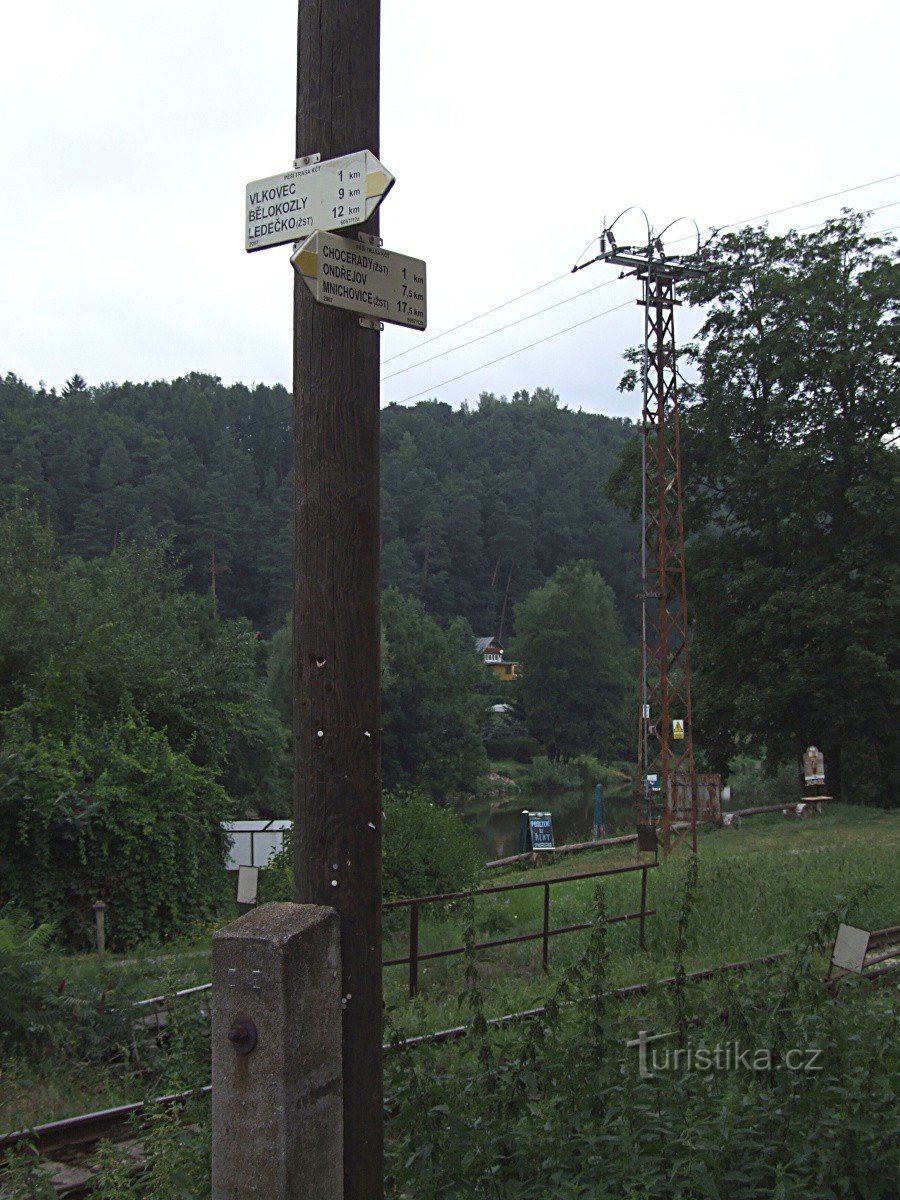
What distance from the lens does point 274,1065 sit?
129 inches

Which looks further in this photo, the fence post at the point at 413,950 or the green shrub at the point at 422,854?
the green shrub at the point at 422,854

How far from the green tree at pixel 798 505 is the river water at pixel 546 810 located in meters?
8.72

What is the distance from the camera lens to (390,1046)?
4.98 m

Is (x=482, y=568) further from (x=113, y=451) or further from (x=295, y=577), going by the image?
(x=295, y=577)

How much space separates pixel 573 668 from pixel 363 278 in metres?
95.5

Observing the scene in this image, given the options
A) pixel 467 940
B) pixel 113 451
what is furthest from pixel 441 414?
pixel 467 940

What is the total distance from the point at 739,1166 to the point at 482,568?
125m

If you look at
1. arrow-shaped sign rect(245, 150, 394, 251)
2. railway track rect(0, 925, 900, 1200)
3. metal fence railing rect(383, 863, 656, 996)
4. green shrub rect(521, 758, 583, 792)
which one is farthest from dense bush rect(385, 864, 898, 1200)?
green shrub rect(521, 758, 583, 792)

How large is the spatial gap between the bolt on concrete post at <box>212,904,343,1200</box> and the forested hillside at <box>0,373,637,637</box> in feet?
292

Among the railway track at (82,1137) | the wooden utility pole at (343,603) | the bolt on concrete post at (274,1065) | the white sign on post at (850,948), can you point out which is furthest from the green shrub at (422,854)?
the bolt on concrete post at (274,1065)

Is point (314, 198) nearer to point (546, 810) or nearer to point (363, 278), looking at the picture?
point (363, 278)

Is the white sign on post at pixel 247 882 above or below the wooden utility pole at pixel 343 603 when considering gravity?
below

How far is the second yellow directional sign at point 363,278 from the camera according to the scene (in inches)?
147

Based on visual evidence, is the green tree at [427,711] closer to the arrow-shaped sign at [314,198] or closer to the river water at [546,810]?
the river water at [546,810]
